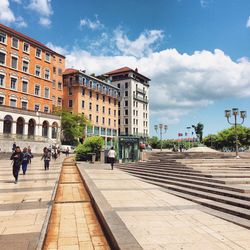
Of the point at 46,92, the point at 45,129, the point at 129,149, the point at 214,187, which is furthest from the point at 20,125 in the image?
the point at 214,187

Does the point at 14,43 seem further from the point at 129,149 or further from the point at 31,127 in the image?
the point at 129,149

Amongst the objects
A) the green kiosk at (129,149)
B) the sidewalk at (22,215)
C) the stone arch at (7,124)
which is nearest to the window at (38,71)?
the stone arch at (7,124)

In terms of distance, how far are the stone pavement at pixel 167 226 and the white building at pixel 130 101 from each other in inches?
2699

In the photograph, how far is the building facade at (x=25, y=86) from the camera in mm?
39219

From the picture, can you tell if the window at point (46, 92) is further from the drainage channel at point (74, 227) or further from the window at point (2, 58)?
the drainage channel at point (74, 227)

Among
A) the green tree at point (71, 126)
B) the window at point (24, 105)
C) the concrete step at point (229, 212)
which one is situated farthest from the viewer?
the green tree at point (71, 126)

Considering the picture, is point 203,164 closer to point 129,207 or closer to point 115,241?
point 129,207

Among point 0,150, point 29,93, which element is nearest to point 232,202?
point 0,150

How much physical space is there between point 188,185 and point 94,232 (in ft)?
19.3

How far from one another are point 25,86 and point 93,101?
22988 millimetres

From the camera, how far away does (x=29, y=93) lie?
43906 millimetres

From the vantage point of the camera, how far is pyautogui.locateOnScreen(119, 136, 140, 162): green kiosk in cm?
2575

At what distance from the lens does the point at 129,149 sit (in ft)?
85.3

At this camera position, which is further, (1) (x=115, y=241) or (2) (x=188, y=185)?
(2) (x=188, y=185)
